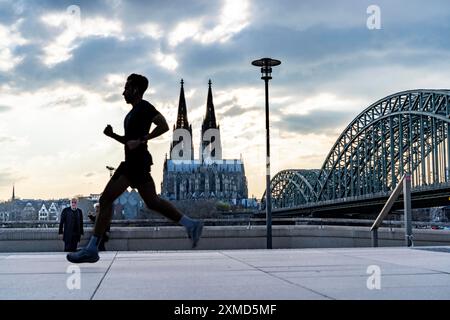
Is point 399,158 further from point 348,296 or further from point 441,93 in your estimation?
point 348,296

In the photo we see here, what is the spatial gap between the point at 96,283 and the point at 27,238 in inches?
532

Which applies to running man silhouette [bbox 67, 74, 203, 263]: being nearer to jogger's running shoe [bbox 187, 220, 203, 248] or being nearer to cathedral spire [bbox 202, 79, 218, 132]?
jogger's running shoe [bbox 187, 220, 203, 248]

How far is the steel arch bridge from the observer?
79438 millimetres

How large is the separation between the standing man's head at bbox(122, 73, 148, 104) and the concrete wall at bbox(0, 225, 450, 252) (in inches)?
502

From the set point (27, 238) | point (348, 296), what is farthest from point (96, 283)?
point (27, 238)

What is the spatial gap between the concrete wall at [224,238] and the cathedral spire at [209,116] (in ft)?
518

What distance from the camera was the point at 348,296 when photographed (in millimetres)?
5684

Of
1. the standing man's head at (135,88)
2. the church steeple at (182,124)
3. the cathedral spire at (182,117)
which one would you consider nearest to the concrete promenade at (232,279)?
the standing man's head at (135,88)

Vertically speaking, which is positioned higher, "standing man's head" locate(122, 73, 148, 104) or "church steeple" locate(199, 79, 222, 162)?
"church steeple" locate(199, 79, 222, 162)

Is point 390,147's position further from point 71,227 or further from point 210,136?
point 210,136

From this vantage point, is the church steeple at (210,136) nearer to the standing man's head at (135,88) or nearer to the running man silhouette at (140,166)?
the standing man's head at (135,88)

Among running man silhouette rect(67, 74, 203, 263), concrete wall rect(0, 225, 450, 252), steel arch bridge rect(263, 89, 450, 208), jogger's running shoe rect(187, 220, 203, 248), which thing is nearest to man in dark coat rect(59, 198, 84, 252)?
concrete wall rect(0, 225, 450, 252)

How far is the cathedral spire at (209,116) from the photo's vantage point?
182 meters
